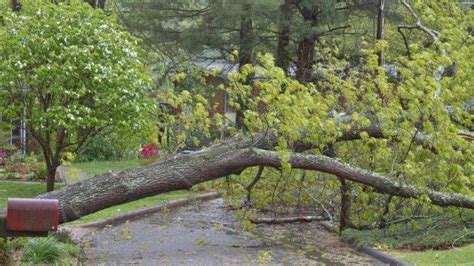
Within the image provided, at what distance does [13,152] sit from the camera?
2298cm

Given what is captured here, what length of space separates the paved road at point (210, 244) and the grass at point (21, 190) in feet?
9.17

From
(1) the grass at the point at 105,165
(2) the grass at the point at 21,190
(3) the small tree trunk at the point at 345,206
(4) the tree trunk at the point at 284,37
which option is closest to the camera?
(3) the small tree trunk at the point at 345,206

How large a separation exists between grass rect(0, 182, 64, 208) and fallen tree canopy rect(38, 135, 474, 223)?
5.38 meters

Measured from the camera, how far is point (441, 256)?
9281mm

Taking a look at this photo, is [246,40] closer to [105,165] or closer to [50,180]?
[105,165]

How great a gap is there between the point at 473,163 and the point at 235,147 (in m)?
3.45

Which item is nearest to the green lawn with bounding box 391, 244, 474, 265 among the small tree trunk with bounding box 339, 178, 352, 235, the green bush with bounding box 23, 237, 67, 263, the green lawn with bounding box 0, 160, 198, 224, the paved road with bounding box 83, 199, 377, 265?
the paved road with bounding box 83, 199, 377, 265

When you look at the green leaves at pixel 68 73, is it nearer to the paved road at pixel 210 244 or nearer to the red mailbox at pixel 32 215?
the paved road at pixel 210 244

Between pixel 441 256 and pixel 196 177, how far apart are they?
312 cm

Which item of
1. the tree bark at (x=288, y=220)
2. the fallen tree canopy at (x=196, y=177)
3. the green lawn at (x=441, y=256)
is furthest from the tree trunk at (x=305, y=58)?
the green lawn at (x=441, y=256)

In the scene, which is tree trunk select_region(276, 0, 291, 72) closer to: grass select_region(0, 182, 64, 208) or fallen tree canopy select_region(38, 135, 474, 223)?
grass select_region(0, 182, 64, 208)

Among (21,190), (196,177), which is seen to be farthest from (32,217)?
(21,190)

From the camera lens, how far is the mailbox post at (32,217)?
17.8 ft

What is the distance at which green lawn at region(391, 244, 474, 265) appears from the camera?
891cm
